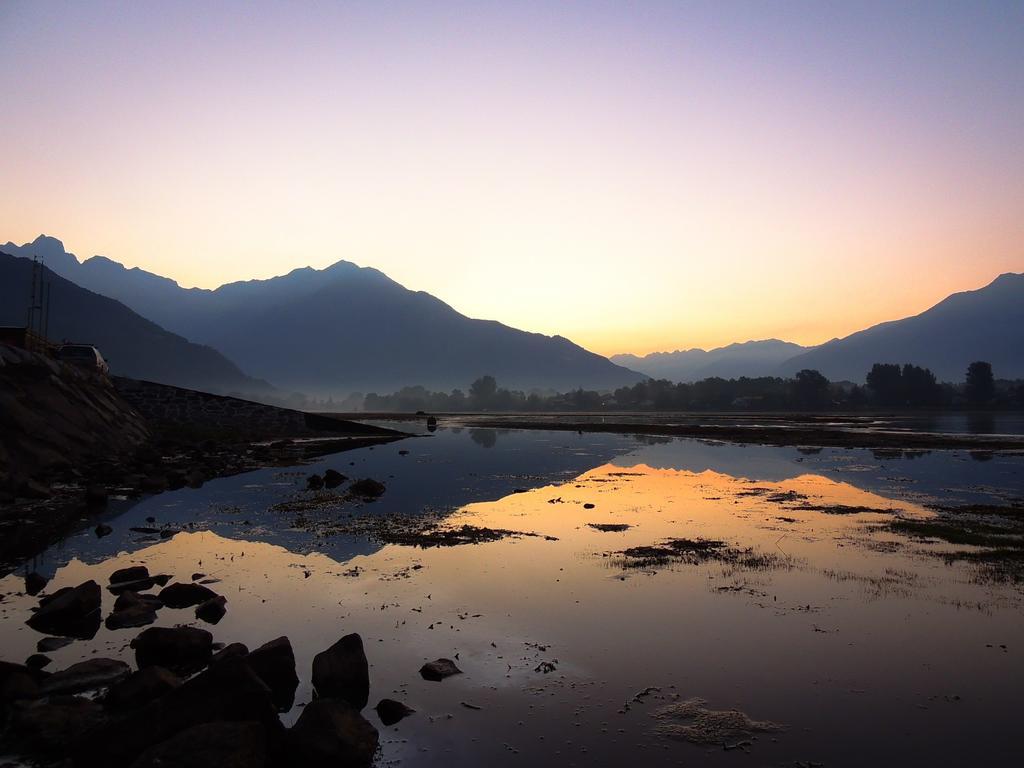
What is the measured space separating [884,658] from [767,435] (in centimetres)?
7698

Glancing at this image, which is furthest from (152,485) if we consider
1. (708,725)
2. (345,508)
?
(708,725)

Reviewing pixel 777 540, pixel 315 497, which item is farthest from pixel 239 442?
pixel 777 540

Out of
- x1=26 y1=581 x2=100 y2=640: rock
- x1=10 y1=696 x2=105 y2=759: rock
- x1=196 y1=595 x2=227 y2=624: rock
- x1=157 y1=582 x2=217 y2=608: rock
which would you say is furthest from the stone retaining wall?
x1=10 y1=696 x2=105 y2=759: rock

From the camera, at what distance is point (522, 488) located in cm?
3534

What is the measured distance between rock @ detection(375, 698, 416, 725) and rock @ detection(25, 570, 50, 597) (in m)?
10.2

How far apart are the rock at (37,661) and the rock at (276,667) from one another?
3.64 metres

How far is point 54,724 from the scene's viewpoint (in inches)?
336

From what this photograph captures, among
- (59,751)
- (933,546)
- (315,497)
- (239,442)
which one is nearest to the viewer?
(59,751)

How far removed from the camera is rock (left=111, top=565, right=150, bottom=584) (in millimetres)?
15812

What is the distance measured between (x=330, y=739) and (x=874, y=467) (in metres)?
48.4

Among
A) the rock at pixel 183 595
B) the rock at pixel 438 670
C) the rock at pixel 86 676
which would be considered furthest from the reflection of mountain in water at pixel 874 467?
the rock at pixel 86 676

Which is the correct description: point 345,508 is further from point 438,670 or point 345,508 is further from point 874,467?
point 874,467

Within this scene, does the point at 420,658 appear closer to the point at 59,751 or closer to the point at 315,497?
the point at 59,751

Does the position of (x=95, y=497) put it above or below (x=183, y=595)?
above
